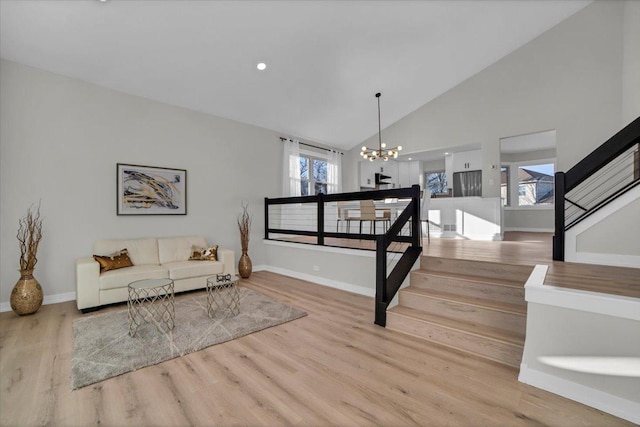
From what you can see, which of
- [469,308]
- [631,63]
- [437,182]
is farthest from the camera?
[437,182]

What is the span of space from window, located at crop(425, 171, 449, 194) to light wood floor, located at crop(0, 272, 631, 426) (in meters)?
8.05

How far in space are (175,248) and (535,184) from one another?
9.94 m

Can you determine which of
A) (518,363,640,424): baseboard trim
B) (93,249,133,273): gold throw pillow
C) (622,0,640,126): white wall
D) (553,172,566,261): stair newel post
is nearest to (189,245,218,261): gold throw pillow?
(93,249,133,273): gold throw pillow

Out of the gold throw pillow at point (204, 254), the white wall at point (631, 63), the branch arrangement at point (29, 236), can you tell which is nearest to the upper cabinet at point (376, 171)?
the gold throw pillow at point (204, 254)


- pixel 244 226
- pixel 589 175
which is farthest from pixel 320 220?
pixel 589 175

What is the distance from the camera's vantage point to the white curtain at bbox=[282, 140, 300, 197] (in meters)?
6.62

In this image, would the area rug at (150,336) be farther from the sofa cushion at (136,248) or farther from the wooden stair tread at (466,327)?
the wooden stair tread at (466,327)

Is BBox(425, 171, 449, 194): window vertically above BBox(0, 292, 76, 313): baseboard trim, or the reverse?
BBox(425, 171, 449, 194): window

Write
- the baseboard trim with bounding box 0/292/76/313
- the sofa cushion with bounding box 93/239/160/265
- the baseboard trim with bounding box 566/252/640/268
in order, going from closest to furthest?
the baseboard trim with bounding box 566/252/640/268 < the baseboard trim with bounding box 0/292/76/313 < the sofa cushion with bounding box 93/239/160/265

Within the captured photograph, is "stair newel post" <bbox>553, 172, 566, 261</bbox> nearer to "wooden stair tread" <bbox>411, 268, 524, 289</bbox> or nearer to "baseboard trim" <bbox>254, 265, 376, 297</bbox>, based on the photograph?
"wooden stair tread" <bbox>411, 268, 524, 289</bbox>

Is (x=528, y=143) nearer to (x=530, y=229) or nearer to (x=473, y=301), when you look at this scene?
(x=530, y=229)

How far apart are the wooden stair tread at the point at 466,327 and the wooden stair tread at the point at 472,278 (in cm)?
49

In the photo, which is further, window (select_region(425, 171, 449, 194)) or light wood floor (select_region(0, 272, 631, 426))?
window (select_region(425, 171, 449, 194))

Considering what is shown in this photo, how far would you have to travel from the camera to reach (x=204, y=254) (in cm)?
477
